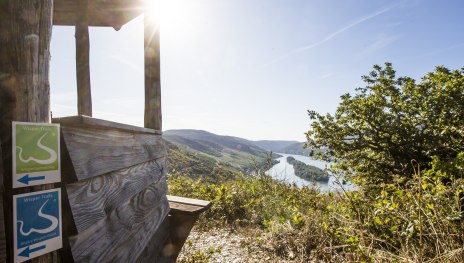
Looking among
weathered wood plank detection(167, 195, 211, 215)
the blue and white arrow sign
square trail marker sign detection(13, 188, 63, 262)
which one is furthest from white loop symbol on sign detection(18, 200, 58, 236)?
weathered wood plank detection(167, 195, 211, 215)

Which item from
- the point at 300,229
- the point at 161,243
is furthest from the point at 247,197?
the point at 161,243

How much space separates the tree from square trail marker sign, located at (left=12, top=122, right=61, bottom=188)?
7890 millimetres

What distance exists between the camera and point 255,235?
5125 millimetres

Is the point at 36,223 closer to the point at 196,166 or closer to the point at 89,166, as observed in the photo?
the point at 89,166

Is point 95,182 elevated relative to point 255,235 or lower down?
elevated

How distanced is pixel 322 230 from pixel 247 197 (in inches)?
109

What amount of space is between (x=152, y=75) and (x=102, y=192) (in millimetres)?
1726

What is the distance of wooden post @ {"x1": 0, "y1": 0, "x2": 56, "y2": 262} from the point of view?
2.93 feet

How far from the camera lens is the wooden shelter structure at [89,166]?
94cm

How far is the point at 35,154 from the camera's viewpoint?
3.13ft

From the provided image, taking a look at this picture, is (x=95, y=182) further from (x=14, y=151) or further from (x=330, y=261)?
(x=330, y=261)

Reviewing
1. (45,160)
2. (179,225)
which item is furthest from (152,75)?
(45,160)

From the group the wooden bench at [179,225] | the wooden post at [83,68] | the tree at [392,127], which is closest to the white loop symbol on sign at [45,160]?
the wooden bench at [179,225]

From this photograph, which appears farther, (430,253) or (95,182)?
(430,253)
